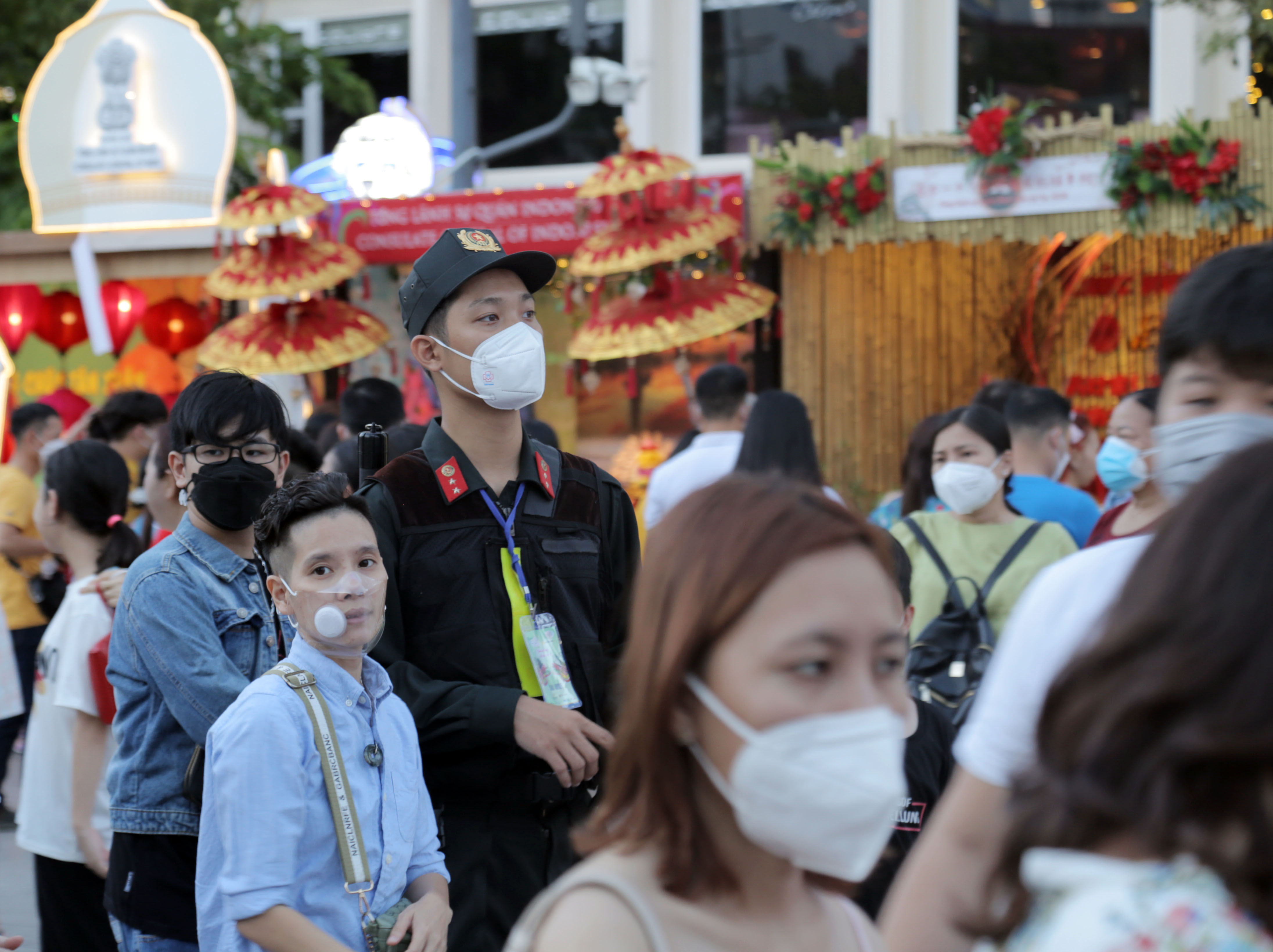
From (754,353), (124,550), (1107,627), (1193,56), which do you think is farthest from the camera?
(1193,56)

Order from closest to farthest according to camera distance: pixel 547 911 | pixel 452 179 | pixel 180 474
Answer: pixel 547 911 → pixel 180 474 → pixel 452 179

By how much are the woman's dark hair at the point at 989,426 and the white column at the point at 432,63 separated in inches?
414

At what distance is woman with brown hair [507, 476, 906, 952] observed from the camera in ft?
4.48

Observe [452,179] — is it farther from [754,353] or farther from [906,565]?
[906,565]

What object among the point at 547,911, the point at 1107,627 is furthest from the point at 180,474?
the point at 1107,627

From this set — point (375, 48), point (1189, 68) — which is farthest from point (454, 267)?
point (375, 48)

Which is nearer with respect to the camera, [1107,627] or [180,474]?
[1107,627]

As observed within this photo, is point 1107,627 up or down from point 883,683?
up

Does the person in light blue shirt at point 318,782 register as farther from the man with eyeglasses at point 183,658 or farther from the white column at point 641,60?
the white column at point 641,60

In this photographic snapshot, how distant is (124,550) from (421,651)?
2.18 metres

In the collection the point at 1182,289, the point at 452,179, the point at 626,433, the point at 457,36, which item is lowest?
the point at 626,433

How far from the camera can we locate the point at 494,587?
2816 millimetres

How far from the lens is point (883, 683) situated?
1.45m

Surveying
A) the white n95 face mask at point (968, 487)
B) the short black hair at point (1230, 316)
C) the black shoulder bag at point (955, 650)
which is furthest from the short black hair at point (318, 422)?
the short black hair at point (1230, 316)
